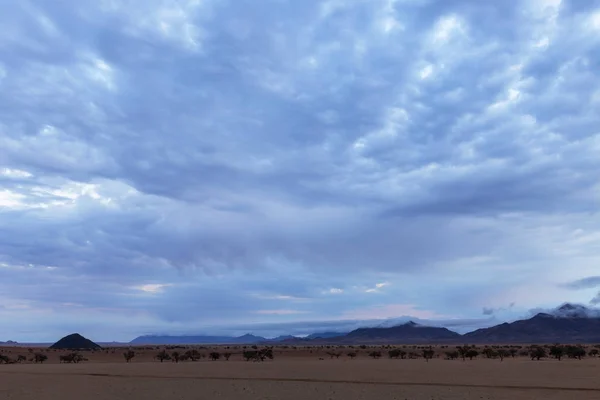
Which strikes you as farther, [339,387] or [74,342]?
[74,342]

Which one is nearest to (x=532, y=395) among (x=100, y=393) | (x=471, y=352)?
(x=100, y=393)

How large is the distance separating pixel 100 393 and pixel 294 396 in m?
9.79

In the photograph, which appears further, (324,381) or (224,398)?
(324,381)

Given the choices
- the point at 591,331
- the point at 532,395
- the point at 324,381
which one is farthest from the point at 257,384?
the point at 591,331

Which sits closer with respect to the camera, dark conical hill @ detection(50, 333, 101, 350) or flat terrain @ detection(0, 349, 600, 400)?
flat terrain @ detection(0, 349, 600, 400)

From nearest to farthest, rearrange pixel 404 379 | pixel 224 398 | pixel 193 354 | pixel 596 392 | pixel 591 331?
pixel 224 398, pixel 596 392, pixel 404 379, pixel 193 354, pixel 591 331

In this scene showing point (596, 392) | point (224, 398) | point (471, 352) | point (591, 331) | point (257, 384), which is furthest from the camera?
point (591, 331)

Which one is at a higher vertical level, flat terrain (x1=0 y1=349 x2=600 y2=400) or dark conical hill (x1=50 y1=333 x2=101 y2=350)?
dark conical hill (x1=50 y1=333 x2=101 y2=350)

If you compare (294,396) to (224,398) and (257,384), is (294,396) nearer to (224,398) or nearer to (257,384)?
(224,398)

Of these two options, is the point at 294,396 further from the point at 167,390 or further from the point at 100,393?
the point at 100,393

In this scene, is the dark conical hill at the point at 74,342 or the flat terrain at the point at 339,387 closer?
the flat terrain at the point at 339,387

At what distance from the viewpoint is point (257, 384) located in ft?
102

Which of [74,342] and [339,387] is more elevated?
[74,342]

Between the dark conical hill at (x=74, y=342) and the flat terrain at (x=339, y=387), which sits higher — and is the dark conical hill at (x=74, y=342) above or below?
above
